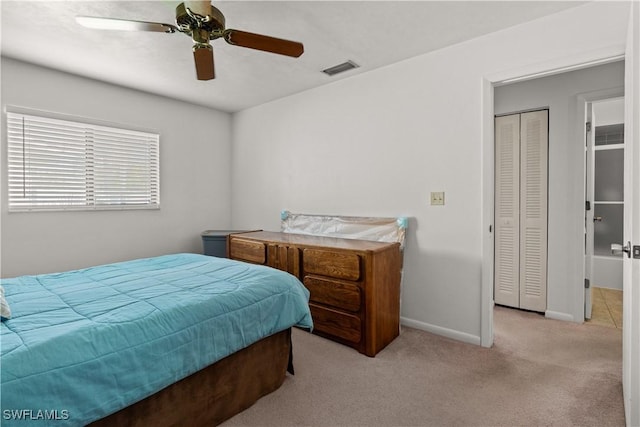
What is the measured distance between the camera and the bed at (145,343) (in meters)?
1.10

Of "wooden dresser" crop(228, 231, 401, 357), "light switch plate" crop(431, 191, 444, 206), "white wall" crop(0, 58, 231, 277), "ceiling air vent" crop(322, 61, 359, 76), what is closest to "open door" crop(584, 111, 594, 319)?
"light switch plate" crop(431, 191, 444, 206)

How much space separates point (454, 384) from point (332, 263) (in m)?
1.18

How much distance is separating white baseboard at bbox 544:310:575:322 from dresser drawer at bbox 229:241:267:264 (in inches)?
114

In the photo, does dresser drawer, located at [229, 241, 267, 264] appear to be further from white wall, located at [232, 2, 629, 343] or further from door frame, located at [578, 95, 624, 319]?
door frame, located at [578, 95, 624, 319]

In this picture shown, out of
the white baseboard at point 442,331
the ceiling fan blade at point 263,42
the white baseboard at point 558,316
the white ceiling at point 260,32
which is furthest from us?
the white baseboard at point 558,316

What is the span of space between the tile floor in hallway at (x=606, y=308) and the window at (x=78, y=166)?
16.4 ft

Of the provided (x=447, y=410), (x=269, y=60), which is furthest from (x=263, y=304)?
(x=269, y=60)

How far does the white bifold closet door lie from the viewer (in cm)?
331

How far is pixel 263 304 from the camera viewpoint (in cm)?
184

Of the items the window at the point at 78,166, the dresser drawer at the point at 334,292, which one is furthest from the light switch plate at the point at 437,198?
the window at the point at 78,166

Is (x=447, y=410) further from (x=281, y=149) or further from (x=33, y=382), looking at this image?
(x=281, y=149)

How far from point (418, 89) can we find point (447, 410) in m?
2.50

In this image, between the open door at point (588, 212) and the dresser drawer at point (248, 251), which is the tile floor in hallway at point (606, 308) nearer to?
the open door at point (588, 212)

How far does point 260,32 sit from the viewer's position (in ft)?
8.13
